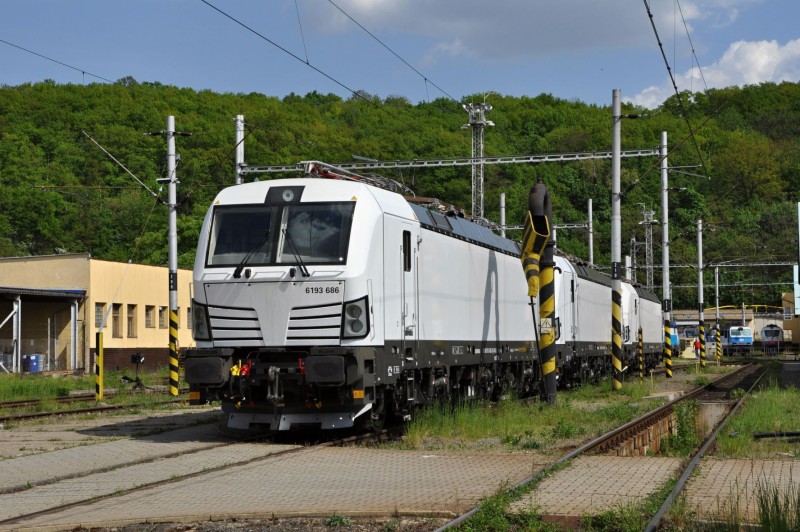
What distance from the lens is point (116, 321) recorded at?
154ft

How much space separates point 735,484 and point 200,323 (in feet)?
25.9

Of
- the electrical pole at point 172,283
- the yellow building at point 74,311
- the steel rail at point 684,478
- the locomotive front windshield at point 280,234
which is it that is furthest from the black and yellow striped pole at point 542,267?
the yellow building at point 74,311

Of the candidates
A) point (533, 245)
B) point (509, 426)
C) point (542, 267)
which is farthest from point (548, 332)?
point (509, 426)

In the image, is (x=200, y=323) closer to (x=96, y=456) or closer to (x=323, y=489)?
(x=96, y=456)

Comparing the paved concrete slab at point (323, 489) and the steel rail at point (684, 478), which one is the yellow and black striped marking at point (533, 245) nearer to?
the steel rail at point (684, 478)

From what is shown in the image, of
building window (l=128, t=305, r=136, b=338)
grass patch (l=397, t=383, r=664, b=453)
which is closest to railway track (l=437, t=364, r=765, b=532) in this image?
grass patch (l=397, t=383, r=664, b=453)

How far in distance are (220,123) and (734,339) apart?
53550mm

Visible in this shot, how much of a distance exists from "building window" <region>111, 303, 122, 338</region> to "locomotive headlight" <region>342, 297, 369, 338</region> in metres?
33.7

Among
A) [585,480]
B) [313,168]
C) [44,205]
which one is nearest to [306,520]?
[585,480]

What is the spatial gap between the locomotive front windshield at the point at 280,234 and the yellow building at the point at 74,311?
2715 centimetres

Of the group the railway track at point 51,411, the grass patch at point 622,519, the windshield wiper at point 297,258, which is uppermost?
the windshield wiper at point 297,258

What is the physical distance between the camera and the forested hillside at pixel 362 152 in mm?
50062

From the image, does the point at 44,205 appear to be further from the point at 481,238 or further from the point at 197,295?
the point at 197,295

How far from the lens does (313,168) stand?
56.5 feet
